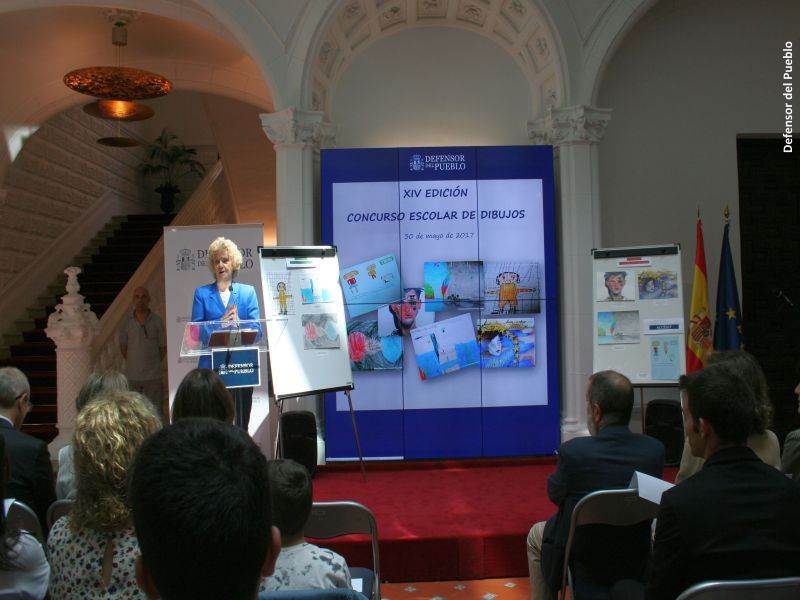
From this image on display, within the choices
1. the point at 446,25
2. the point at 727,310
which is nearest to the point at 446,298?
the point at 727,310

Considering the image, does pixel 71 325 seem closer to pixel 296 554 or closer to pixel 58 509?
pixel 58 509

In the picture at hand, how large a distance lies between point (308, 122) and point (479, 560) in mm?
3692

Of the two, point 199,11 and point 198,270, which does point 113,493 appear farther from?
point 199,11

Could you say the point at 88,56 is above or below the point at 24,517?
above

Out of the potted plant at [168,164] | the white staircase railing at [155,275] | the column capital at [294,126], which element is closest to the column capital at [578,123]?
the column capital at [294,126]

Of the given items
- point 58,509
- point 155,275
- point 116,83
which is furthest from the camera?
point 155,275

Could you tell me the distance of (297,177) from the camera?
598 centimetres

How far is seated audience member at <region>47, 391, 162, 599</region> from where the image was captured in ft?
5.34

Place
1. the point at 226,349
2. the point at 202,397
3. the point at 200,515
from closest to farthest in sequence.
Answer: the point at 200,515
the point at 202,397
the point at 226,349

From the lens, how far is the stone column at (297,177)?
19.4 feet

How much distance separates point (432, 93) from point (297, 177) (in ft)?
5.04

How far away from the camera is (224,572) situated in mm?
792

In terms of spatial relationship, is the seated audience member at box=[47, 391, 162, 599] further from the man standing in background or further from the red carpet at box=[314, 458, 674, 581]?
the man standing in background

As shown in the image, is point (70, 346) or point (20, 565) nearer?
point (20, 565)
